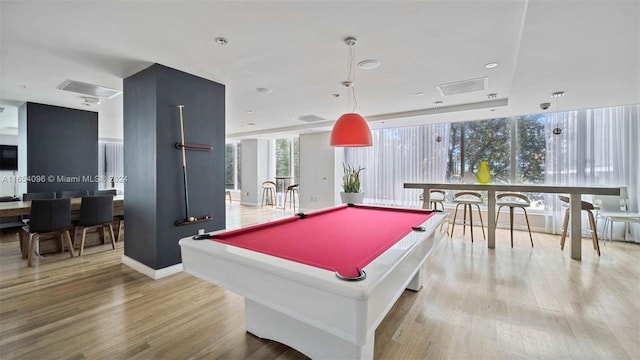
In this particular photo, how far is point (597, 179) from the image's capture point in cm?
492

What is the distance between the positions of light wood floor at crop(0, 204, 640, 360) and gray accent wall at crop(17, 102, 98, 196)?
1977 millimetres

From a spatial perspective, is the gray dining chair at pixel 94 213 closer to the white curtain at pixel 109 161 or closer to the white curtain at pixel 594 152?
the white curtain at pixel 109 161

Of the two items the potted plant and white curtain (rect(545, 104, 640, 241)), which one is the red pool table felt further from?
white curtain (rect(545, 104, 640, 241))

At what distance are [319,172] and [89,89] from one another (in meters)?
5.28

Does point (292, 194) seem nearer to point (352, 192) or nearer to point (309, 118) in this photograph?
point (352, 192)

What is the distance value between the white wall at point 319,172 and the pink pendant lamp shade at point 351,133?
474 cm

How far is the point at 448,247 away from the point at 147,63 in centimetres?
491

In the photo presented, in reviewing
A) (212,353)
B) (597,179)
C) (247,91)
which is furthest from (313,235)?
(597,179)

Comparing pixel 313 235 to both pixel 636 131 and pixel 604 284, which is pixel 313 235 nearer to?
pixel 604 284

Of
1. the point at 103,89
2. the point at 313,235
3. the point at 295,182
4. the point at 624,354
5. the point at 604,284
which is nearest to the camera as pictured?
the point at 624,354

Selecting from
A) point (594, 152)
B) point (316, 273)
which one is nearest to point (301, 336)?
point (316, 273)

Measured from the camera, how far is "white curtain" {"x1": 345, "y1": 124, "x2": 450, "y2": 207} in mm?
6430

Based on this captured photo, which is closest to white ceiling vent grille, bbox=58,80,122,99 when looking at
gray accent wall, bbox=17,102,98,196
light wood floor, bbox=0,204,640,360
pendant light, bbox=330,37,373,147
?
gray accent wall, bbox=17,102,98,196

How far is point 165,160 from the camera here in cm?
319
